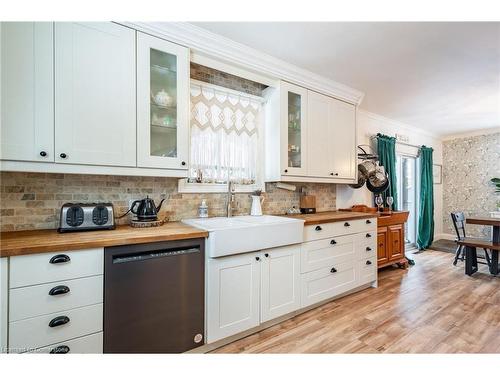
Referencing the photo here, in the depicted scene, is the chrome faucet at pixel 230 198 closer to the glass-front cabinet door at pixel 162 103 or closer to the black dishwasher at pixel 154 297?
the glass-front cabinet door at pixel 162 103

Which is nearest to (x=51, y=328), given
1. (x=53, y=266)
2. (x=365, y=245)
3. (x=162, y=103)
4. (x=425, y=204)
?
(x=53, y=266)

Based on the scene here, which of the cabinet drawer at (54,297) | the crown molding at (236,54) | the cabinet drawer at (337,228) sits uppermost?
the crown molding at (236,54)

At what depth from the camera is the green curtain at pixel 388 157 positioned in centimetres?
402

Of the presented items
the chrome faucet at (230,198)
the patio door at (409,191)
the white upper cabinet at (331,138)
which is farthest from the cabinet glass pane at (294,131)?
the patio door at (409,191)

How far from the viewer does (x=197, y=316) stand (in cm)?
167

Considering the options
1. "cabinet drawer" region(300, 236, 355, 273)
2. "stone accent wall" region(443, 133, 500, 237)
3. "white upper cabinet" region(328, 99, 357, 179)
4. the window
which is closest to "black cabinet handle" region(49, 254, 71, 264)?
the window

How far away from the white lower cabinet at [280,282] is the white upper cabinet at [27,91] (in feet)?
5.48

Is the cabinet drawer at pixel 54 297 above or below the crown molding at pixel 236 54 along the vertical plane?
below

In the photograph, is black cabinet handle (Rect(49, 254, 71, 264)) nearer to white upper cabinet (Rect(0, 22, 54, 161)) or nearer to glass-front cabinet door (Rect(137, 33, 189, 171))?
white upper cabinet (Rect(0, 22, 54, 161))
